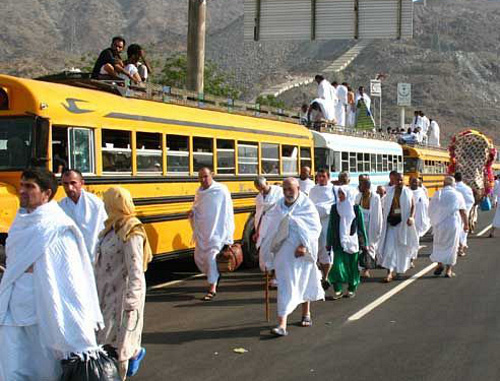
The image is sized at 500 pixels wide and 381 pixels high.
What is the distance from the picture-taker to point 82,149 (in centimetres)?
994

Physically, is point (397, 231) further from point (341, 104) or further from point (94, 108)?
point (341, 104)

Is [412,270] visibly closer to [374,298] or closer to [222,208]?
[374,298]

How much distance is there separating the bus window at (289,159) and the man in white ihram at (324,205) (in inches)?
163

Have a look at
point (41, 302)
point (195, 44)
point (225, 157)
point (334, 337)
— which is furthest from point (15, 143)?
point (195, 44)

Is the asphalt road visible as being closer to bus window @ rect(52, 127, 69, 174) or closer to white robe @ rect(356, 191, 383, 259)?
white robe @ rect(356, 191, 383, 259)

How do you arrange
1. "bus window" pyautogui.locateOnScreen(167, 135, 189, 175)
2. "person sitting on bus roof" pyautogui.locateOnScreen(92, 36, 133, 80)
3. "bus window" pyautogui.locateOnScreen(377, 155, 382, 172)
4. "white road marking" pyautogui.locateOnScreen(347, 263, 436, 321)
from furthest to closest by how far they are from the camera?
"bus window" pyautogui.locateOnScreen(377, 155, 382, 172), "person sitting on bus roof" pyautogui.locateOnScreen(92, 36, 133, 80), "bus window" pyautogui.locateOnScreen(167, 135, 189, 175), "white road marking" pyautogui.locateOnScreen(347, 263, 436, 321)

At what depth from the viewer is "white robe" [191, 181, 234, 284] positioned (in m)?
11.2

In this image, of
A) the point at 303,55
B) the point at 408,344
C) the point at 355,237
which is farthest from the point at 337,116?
the point at 303,55

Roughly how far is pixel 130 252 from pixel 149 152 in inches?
211

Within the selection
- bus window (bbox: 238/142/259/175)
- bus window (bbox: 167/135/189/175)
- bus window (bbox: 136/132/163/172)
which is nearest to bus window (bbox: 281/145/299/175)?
bus window (bbox: 238/142/259/175)

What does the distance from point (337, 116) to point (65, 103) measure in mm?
16085

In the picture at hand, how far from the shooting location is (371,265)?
13.2 meters

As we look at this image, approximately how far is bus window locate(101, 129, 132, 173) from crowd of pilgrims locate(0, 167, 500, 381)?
105cm

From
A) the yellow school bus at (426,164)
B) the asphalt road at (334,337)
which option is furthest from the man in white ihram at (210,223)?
the yellow school bus at (426,164)
